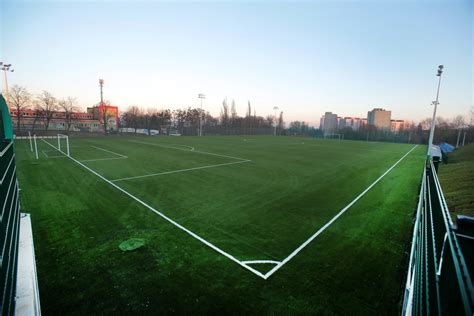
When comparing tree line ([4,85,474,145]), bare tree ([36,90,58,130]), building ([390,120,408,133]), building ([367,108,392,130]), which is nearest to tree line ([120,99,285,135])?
tree line ([4,85,474,145])

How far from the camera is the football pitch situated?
13.6 ft

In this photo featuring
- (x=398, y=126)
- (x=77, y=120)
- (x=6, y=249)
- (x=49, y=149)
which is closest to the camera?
(x=6, y=249)

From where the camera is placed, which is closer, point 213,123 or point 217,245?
point 217,245

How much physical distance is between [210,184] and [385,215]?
753cm

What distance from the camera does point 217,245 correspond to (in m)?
5.94

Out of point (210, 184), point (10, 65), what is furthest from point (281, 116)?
point (210, 184)

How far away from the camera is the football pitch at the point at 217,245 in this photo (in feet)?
13.6

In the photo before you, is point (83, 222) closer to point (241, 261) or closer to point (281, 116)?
point (241, 261)

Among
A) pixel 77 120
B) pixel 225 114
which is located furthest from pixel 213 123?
pixel 77 120

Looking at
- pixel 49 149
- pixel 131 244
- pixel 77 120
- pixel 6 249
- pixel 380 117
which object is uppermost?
pixel 380 117

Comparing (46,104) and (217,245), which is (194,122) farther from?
(217,245)

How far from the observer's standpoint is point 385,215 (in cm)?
832

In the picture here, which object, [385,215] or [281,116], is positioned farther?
[281,116]

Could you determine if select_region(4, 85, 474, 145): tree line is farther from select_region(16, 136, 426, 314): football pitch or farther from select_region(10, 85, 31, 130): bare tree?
select_region(16, 136, 426, 314): football pitch
